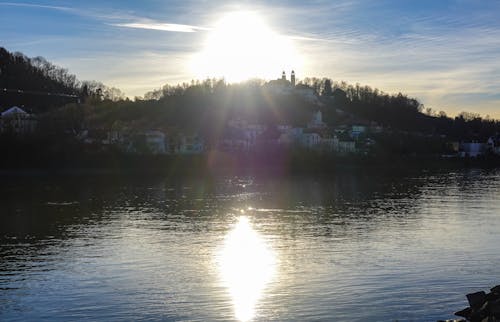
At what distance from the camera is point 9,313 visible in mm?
12945

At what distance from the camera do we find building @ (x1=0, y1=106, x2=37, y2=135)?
226 feet

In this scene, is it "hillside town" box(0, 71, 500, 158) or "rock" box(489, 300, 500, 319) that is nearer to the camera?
"rock" box(489, 300, 500, 319)

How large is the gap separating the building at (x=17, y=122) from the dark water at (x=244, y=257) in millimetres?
33443

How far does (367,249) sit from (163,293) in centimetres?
832

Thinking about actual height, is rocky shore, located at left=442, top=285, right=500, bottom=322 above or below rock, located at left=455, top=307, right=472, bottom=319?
above

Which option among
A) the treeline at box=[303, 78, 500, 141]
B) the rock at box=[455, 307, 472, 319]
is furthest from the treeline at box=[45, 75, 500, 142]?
the rock at box=[455, 307, 472, 319]

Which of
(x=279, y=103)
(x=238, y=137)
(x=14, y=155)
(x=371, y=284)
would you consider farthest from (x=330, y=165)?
(x=371, y=284)

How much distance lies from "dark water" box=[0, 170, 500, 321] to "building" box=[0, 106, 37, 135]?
33443 millimetres

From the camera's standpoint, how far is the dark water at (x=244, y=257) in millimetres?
13250

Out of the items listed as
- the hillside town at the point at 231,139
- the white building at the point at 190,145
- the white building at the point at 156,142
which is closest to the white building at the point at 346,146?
the hillside town at the point at 231,139

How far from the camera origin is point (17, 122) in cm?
7469

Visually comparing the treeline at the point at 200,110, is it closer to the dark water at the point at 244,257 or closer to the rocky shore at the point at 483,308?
the dark water at the point at 244,257

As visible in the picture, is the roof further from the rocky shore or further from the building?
the rocky shore

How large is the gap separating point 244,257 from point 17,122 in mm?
63020
